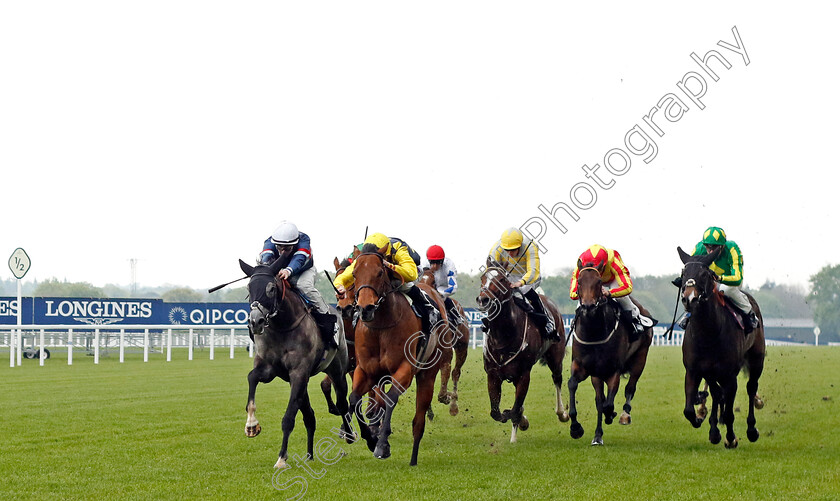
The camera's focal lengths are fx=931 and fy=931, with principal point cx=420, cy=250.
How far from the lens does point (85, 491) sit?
7.35 m

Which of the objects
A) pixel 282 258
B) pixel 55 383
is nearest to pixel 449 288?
pixel 282 258

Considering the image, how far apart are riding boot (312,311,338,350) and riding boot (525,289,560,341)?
2.54 meters

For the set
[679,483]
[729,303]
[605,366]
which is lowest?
[679,483]

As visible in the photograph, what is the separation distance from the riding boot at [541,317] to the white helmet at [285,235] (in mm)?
3015

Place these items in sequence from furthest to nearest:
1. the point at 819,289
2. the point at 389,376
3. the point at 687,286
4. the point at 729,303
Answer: the point at 819,289 → the point at 729,303 → the point at 687,286 → the point at 389,376

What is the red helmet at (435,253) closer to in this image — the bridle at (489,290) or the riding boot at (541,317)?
the riding boot at (541,317)

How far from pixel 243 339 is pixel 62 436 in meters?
28.8

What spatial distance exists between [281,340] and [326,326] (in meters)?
0.74

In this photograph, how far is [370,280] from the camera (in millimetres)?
8016

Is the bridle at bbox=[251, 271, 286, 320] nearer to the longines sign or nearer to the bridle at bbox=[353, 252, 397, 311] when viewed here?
the bridle at bbox=[353, 252, 397, 311]

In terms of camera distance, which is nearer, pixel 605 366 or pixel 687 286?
pixel 687 286

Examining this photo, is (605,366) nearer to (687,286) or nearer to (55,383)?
(687,286)

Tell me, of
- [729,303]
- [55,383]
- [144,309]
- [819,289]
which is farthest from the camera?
[819,289]

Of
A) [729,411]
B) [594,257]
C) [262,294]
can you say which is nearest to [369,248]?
[262,294]
